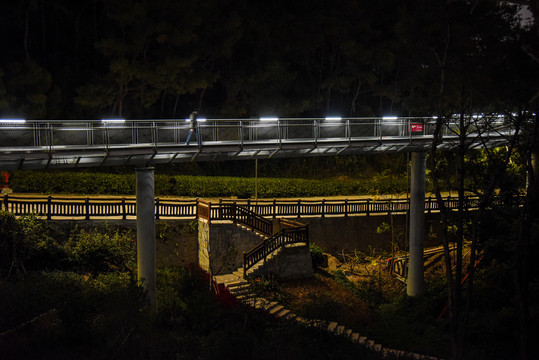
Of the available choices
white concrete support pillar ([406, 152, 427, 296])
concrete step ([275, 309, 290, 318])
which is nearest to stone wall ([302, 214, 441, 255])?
white concrete support pillar ([406, 152, 427, 296])

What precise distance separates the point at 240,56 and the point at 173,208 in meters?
14.4

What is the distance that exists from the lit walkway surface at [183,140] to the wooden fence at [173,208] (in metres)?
3.89

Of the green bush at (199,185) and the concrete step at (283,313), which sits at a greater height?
the green bush at (199,185)

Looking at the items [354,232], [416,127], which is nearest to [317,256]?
[354,232]

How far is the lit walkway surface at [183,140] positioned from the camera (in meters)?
15.2

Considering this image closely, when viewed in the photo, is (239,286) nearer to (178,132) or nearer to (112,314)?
(178,132)

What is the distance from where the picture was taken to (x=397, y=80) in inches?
1631

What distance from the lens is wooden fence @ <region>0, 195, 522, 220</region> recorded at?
2094 cm

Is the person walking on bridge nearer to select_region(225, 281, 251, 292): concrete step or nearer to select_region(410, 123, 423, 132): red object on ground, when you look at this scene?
select_region(225, 281, 251, 292): concrete step

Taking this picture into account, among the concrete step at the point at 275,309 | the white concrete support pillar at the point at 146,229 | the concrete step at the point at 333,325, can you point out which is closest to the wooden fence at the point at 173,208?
the white concrete support pillar at the point at 146,229

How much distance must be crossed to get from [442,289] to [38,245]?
17.9m

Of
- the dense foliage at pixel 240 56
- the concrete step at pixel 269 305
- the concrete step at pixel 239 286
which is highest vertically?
the dense foliage at pixel 240 56

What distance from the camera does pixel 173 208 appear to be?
23.0m

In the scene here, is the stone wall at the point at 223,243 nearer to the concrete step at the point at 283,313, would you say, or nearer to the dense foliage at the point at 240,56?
the concrete step at the point at 283,313
